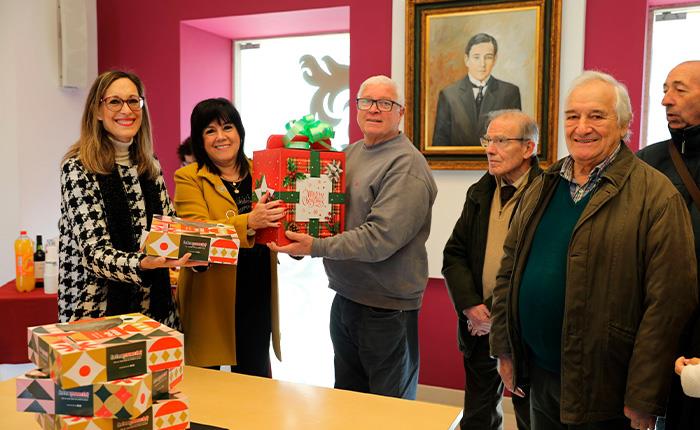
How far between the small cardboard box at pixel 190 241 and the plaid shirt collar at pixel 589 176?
1034 millimetres

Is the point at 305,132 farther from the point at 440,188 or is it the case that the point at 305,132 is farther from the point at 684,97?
the point at 440,188

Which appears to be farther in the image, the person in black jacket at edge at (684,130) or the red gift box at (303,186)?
the red gift box at (303,186)

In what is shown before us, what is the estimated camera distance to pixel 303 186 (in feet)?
7.20

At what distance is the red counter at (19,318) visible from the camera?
10.2ft

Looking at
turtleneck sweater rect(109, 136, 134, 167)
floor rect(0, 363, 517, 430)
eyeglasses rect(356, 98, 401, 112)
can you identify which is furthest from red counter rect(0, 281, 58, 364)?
eyeglasses rect(356, 98, 401, 112)

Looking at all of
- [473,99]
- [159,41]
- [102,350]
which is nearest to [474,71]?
[473,99]

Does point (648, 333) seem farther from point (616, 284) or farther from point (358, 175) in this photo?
point (358, 175)

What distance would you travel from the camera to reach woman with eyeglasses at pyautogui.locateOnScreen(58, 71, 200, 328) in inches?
75.4

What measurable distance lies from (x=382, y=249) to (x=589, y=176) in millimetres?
792

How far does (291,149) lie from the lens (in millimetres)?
2170

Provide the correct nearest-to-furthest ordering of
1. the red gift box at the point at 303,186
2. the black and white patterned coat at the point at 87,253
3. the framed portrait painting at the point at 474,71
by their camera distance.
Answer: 1. the black and white patterned coat at the point at 87,253
2. the red gift box at the point at 303,186
3. the framed portrait painting at the point at 474,71

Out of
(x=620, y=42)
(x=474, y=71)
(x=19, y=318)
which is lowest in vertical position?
(x=19, y=318)

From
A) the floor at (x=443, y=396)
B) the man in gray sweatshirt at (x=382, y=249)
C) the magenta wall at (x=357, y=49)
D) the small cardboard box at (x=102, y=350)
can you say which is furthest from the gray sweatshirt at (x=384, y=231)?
the floor at (x=443, y=396)

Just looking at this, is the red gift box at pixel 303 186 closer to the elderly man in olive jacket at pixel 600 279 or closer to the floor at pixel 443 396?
the elderly man in olive jacket at pixel 600 279
